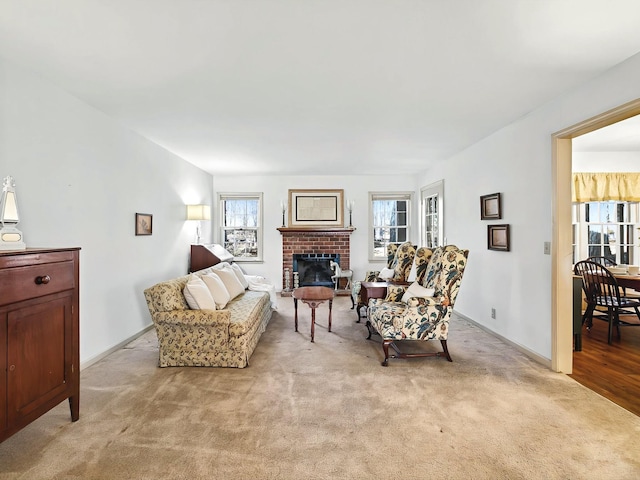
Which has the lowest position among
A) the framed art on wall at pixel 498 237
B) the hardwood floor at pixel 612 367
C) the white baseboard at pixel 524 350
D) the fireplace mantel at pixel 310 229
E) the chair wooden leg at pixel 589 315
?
the hardwood floor at pixel 612 367

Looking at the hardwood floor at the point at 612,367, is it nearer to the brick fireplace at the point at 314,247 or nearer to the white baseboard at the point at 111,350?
the brick fireplace at the point at 314,247

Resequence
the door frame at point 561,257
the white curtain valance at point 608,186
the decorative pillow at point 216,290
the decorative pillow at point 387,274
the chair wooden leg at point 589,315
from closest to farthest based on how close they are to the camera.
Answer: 1. the door frame at point 561,257
2. the decorative pillow at point 216,290
3. the chair wooden leg at point 589,315
4. the decorative pillow at point 387,274
5. the white curtain valance at point 608,186

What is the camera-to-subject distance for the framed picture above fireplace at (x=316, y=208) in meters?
6.82

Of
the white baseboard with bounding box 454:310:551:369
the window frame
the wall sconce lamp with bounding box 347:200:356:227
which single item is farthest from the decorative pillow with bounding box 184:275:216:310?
the window frame

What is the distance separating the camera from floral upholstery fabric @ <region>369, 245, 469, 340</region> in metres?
3.22

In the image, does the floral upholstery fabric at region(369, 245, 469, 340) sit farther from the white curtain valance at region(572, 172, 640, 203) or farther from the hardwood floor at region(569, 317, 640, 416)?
the white curtain valance at region(572, 172, 640, 203)

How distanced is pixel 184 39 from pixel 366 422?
2625mm

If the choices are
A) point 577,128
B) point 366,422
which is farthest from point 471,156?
point 366,422

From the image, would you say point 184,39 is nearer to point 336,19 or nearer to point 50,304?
point 336,19

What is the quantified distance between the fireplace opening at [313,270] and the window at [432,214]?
74.7 inches

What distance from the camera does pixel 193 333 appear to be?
3092mm

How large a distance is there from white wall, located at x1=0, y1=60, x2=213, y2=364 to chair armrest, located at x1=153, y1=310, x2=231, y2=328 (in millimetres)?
736

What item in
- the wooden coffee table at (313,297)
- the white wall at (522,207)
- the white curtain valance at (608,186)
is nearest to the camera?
the white wall at (522,207)

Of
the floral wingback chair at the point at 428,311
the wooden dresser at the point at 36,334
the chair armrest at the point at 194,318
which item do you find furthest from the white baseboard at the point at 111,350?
the floral wingback chair at the point at 428,311
